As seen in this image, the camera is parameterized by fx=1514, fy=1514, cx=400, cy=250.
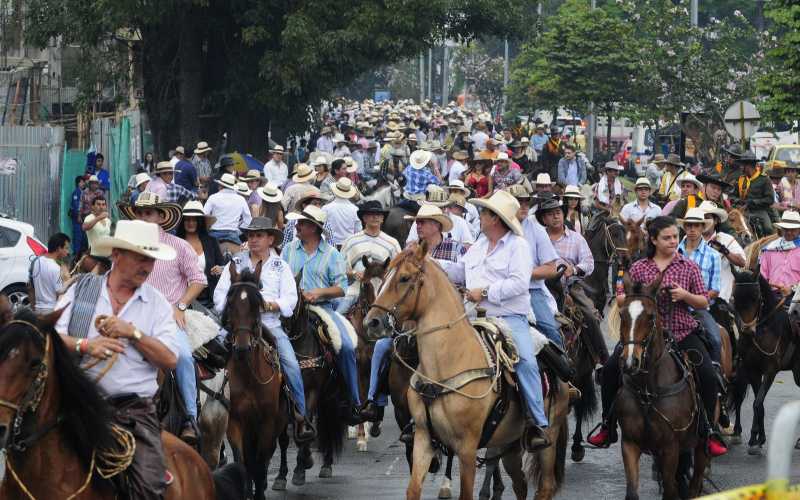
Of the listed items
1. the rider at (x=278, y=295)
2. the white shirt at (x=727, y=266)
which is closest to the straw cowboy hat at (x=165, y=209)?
the rider at (x=278, y=295)

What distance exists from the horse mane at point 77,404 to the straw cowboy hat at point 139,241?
720mm

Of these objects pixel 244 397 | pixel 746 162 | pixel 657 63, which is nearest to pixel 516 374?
pixel 244 397

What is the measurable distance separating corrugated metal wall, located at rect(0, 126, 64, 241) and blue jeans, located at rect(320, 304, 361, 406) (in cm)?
1913

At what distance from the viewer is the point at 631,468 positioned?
11.3 meters

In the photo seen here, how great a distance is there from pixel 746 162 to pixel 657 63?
2477cm

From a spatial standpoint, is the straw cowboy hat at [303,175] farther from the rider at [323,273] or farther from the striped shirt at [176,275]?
the striped shirt at [176,275]

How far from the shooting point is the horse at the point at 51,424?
21.8 ft

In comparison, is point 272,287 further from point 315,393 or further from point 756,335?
point 756,335

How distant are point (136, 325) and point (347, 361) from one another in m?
6.19

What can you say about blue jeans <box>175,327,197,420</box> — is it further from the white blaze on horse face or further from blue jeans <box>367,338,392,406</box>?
the white blaze on horse face

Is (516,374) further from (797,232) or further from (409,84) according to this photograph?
(409,84)

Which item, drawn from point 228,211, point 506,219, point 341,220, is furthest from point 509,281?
point 228,211

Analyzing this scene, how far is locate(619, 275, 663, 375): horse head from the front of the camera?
435 inches

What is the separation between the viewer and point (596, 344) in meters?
15.0
